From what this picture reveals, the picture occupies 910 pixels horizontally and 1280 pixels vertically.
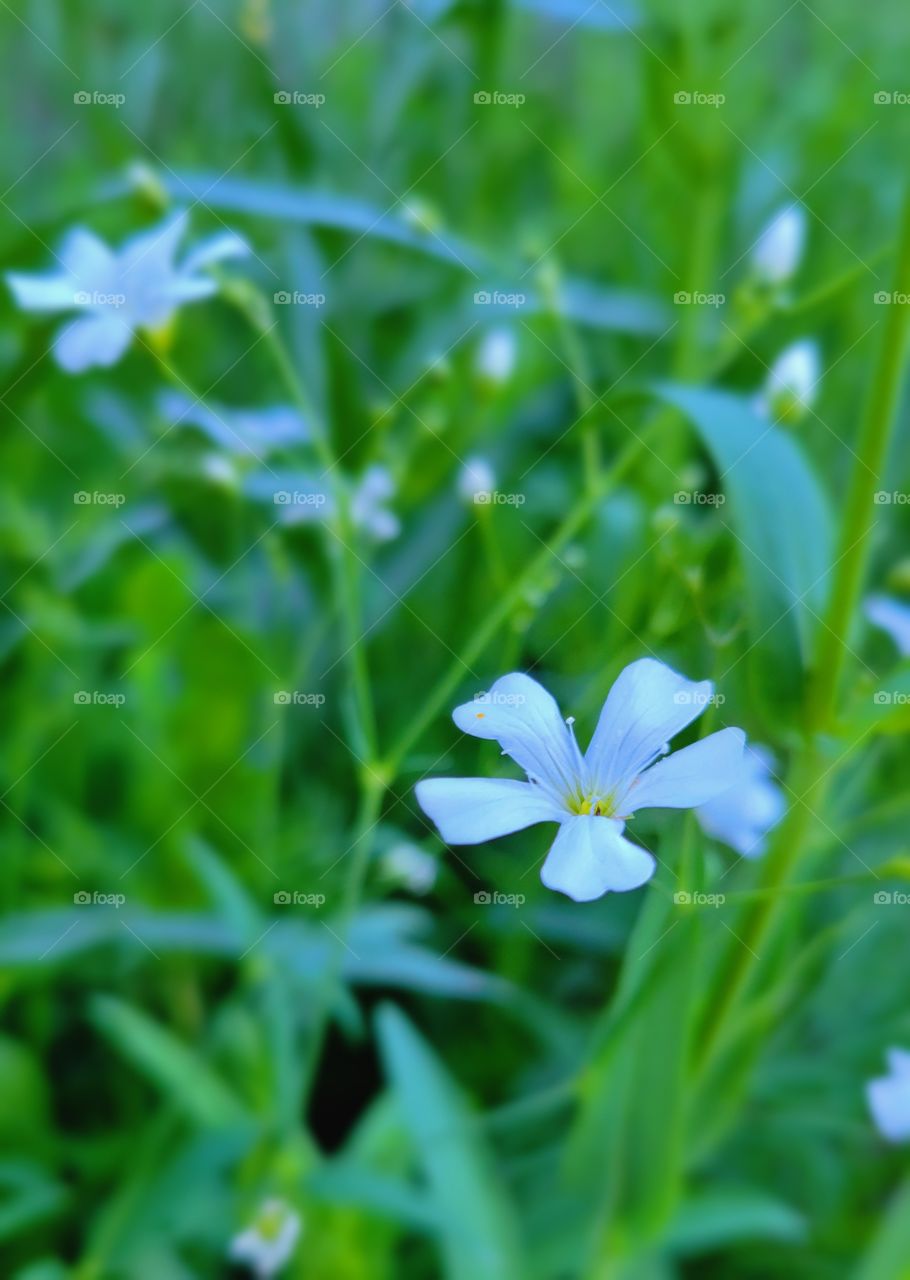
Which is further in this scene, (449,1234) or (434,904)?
(434,904)

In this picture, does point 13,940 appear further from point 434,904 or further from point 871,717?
point 871,717

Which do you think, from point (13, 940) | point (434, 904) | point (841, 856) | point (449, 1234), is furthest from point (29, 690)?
point (841, 856)

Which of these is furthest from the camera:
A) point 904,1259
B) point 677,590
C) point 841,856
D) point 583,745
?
point 841,856

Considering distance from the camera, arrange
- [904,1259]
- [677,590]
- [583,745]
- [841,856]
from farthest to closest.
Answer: [841,856], [904,1259], [677,590], [583,745]

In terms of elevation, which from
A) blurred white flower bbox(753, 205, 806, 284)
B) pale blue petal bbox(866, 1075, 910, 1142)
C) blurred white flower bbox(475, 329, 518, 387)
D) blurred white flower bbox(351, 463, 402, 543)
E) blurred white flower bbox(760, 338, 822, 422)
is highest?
blurred white flower bbox(753, 205, 806, 284)

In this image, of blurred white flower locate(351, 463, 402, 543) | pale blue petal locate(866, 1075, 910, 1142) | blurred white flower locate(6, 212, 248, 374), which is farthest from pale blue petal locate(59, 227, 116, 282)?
pale blue petal locate(866, 1075, 910, 1142)

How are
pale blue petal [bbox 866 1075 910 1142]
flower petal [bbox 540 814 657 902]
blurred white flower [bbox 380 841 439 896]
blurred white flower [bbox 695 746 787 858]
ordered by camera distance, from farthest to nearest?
blurred white flower [bbox 380 841 439 896], pale blue petal [bbox 866 1075 910 1142], blurred white flower [bbox 695 746 787 858], flower petal [bbox 540 814 657 902]

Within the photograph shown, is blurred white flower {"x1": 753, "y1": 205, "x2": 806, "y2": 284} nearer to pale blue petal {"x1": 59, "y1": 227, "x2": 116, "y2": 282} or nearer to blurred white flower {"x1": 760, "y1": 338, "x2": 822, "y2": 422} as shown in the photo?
blurred white flower {"x1": 760, "y1": 338, "x2": 822, "y2": 422}
